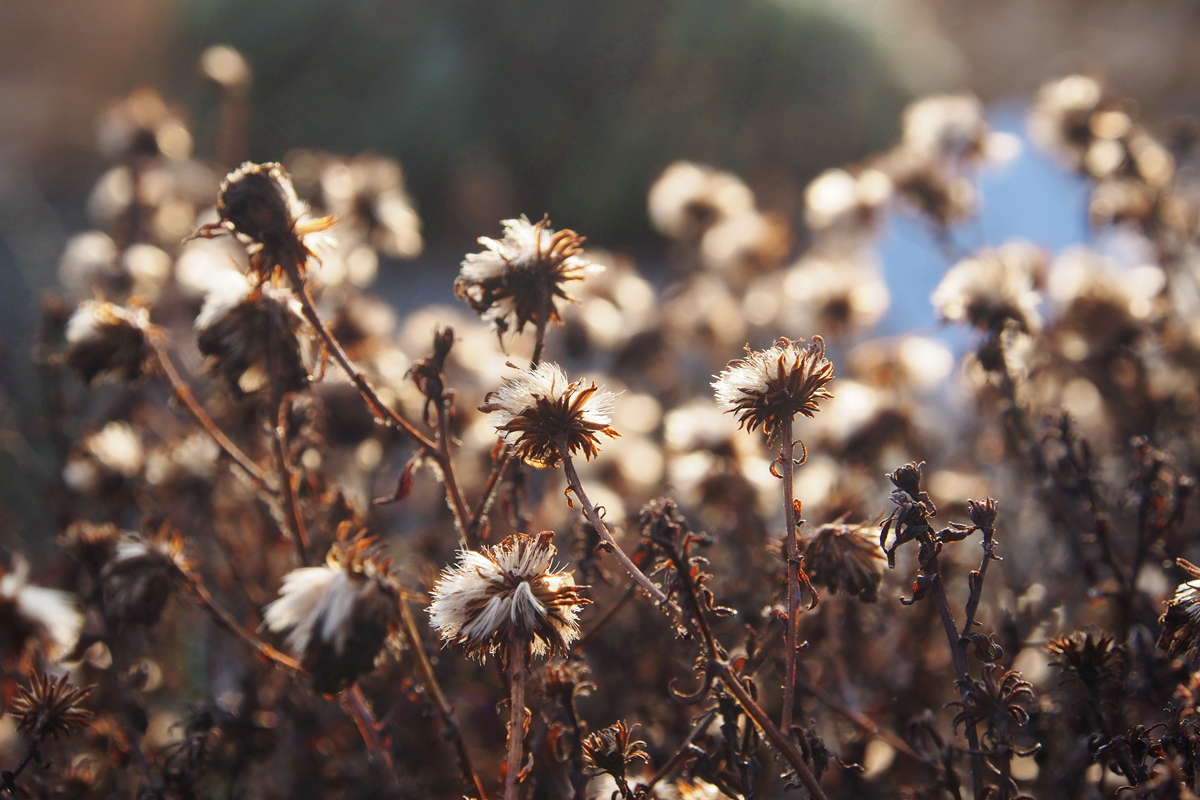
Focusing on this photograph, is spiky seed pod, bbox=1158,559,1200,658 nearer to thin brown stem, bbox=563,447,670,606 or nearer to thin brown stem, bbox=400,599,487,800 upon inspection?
thin brown stem, bbox=563,447,670,606

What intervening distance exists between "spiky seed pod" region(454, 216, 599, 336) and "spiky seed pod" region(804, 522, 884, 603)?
433 millimetres

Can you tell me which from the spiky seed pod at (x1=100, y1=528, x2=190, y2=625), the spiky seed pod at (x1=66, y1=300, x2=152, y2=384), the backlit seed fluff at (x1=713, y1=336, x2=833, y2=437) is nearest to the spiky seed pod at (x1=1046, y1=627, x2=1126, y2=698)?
the backlit seed fluff at (x1=713, y1=336, x2=833, y2=437)

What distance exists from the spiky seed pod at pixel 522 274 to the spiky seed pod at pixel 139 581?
621mm

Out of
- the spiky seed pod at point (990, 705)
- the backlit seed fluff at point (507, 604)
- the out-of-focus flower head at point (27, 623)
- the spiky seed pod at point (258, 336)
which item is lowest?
the spiky seed pod at point (990, 705)

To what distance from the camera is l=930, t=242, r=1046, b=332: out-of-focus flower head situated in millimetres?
1481

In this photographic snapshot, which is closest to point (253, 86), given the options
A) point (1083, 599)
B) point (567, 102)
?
point (567, 102)

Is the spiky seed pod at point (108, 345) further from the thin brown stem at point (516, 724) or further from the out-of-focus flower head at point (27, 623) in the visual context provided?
the thin brown stem at point (516, 724)

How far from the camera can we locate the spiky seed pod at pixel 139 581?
1.28 metres

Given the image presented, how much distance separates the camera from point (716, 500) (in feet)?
5.94

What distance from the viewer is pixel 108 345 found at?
136cm

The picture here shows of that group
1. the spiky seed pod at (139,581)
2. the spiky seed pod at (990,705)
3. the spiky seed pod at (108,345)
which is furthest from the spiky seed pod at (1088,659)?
the spiky seed pod at (108,345)

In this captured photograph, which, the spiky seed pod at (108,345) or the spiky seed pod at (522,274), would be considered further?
the spiky seed pod at (108,345)

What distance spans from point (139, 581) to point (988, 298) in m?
1.44

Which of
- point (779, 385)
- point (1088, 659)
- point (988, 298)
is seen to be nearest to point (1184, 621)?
point (1088, 659)
